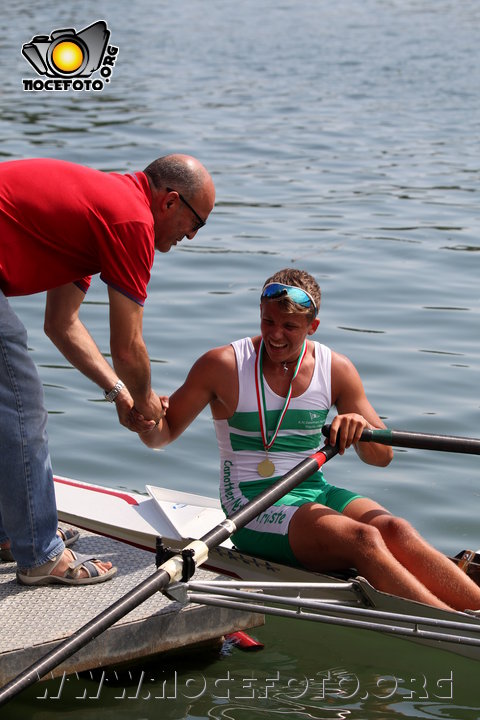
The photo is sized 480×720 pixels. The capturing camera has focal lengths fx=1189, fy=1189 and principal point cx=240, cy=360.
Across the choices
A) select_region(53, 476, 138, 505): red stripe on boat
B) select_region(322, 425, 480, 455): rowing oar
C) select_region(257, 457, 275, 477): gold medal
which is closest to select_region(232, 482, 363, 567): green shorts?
select_region(257, 457, 275, 477): gold medal

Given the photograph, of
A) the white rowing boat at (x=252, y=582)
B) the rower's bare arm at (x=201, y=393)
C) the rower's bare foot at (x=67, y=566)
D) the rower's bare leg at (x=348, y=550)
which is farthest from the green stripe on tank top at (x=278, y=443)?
the rower's bare foot at (x=67, y=566)

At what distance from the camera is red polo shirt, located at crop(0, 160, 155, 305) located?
465cm

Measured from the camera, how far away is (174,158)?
5035 millimetres

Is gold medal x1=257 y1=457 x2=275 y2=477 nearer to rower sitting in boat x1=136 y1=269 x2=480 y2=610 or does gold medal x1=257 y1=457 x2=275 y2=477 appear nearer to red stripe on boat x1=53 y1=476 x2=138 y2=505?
rower sitting in boat x1=136 y1=269 x2=480 y2=610

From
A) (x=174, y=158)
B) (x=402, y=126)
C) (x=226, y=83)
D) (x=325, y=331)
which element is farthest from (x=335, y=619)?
(x=226, y=83)

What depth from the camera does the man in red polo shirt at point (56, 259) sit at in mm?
4652

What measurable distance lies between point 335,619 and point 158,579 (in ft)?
2.61

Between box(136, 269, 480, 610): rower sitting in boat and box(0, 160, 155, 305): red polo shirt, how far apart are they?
2.65ft

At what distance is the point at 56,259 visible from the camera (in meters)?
4.77

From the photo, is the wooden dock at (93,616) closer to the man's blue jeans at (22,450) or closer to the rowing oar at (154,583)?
the man's blue jeans at (22,450)

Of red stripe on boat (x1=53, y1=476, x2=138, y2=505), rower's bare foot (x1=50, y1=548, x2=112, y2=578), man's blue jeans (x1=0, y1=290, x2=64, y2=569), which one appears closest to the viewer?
man's blue jeans (x1=0, y1=290, x2=64, y2=569)

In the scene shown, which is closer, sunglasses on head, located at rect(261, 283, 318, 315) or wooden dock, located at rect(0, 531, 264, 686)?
wooden dock, located at rect(0, 531, 264, 686)

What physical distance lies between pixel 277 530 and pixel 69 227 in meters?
1.64

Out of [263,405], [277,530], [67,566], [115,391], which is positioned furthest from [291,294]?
[67,566]
